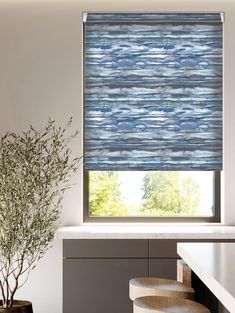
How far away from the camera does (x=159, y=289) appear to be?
410 centimetres

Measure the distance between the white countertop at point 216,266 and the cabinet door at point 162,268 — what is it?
4.63 ft

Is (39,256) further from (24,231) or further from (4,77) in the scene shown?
(4,77)

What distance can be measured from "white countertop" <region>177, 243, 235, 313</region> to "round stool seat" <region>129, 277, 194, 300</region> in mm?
189

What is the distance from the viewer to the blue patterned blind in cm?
654

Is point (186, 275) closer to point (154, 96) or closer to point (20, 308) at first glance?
point (20, 308)

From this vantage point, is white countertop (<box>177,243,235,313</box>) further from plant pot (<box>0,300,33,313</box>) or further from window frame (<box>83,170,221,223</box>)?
window frame (<box>83,170,221,223</box>)

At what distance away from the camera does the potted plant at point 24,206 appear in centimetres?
589

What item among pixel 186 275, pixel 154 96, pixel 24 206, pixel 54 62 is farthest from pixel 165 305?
pixel 54 62

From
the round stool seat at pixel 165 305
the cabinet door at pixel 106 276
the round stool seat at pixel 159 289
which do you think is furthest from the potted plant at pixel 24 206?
the round stool seat at pixel 165 305

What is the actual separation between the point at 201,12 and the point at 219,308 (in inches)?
128

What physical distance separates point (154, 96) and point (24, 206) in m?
1.58

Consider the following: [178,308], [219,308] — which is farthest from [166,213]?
[178,308]

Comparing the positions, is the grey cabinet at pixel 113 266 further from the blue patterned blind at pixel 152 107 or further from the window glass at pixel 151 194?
the blue patterned blind at pixel 152 107

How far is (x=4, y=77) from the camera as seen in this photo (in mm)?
6488
